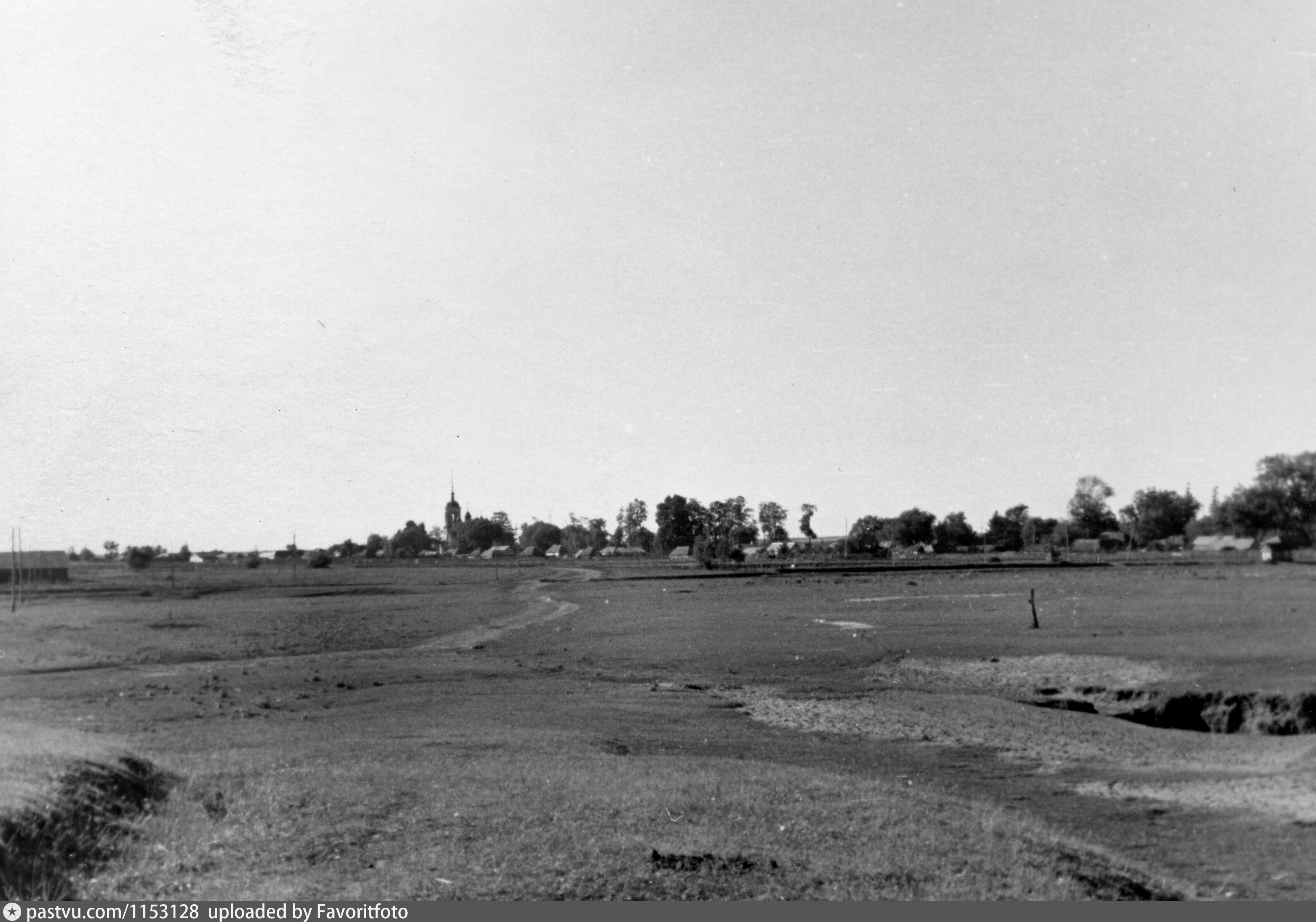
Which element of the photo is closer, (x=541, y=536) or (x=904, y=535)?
(x=541, y=536)

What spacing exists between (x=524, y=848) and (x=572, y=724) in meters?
8.19

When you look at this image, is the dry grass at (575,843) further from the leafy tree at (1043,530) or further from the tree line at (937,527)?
the leafy tree at (1043,530)

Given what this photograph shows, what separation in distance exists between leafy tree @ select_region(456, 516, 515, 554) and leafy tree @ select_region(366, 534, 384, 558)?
4.31 metres

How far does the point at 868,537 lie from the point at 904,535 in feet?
36.6

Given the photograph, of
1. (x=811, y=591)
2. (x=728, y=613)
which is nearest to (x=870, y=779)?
(x=728, y=613)

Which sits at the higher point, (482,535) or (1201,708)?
(482,535)

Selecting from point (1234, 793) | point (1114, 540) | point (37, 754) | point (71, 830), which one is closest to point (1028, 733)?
point (1234, 793)

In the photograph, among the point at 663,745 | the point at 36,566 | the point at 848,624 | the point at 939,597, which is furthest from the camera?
the point at 939,597

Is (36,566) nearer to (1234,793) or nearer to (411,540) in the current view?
(411,540)

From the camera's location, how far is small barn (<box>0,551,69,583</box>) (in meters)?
12.8

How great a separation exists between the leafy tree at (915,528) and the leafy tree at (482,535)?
22094 mm

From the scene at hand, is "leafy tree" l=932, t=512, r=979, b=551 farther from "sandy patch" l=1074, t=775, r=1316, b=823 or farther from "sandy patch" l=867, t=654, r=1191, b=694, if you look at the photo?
"sandy patch" l=1074, t=775, r=1316, b=823

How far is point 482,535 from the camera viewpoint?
30594 mm

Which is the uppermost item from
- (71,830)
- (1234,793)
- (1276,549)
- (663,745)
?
(1276,549)
